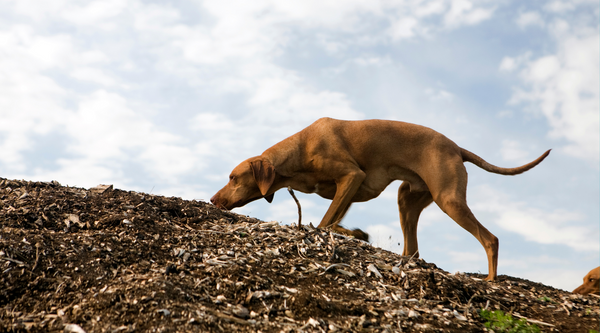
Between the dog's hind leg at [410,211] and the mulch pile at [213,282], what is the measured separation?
1957 millimetres

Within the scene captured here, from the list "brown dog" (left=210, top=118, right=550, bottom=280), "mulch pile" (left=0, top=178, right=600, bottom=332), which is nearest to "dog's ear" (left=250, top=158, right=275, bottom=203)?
"brown dog" (left=210, top=118, right=550, bottom=280)

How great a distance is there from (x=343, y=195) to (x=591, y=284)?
324cm

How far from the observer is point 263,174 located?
7.13 m

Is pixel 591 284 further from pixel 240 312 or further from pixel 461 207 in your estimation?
pixel 240 312

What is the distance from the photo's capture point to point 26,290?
13.5ft

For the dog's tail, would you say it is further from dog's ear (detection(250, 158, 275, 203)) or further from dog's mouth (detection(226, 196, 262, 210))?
dog's mouth (detection(226, 196, 262, 210))

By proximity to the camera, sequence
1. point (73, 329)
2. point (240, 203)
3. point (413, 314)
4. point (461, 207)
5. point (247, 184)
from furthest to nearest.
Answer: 1. point (240, 203)
2. point (247, 184)
3. point (461, 207)
4. point (413, 314)
5. point (73, 329)

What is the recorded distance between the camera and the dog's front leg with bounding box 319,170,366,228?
6.75m

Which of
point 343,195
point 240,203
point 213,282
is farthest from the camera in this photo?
point 240,203

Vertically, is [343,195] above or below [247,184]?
below

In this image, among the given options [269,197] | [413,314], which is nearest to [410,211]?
[269,197]

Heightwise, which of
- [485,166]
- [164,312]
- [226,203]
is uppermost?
[485,166]

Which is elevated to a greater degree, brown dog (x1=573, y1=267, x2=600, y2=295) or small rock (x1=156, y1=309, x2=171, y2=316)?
brown dog (x1=573, y1=267, x2=600, y2=295)

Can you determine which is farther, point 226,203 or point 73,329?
point 226,203
